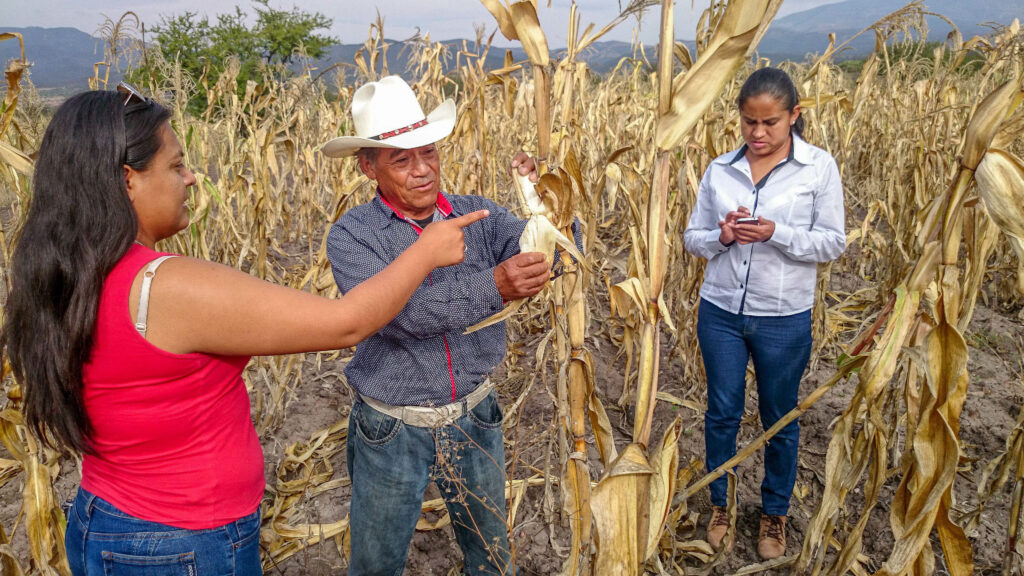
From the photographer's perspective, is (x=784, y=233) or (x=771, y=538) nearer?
(x=784, y=233)

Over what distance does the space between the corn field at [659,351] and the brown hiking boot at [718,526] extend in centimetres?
6

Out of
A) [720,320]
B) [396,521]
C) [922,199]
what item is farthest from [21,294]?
[922,199]

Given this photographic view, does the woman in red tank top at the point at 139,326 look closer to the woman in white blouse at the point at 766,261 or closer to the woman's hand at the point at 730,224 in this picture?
the woman's hand at the point at 730,224

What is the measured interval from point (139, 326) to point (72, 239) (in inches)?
7.2

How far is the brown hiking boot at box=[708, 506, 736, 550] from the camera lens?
7.38 ft

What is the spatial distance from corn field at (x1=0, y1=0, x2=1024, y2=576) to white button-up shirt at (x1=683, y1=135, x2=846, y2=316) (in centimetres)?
38

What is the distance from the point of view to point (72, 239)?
1026 millimetres

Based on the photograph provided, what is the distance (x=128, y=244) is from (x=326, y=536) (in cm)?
162

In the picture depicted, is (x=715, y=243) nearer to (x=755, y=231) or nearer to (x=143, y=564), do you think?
(x=755, y=231)

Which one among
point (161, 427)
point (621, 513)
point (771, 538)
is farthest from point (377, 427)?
point (771, 538)

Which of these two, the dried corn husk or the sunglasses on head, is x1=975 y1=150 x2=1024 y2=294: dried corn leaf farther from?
the sunglasses on head

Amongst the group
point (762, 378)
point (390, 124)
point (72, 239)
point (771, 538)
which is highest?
point (390, 124)

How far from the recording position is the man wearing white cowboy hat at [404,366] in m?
1.54

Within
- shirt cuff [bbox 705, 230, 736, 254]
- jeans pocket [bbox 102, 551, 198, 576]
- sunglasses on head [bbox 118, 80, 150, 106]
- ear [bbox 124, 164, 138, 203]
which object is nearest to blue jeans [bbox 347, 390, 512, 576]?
jeans pocket [bbox 102, 551, 198, 576]
